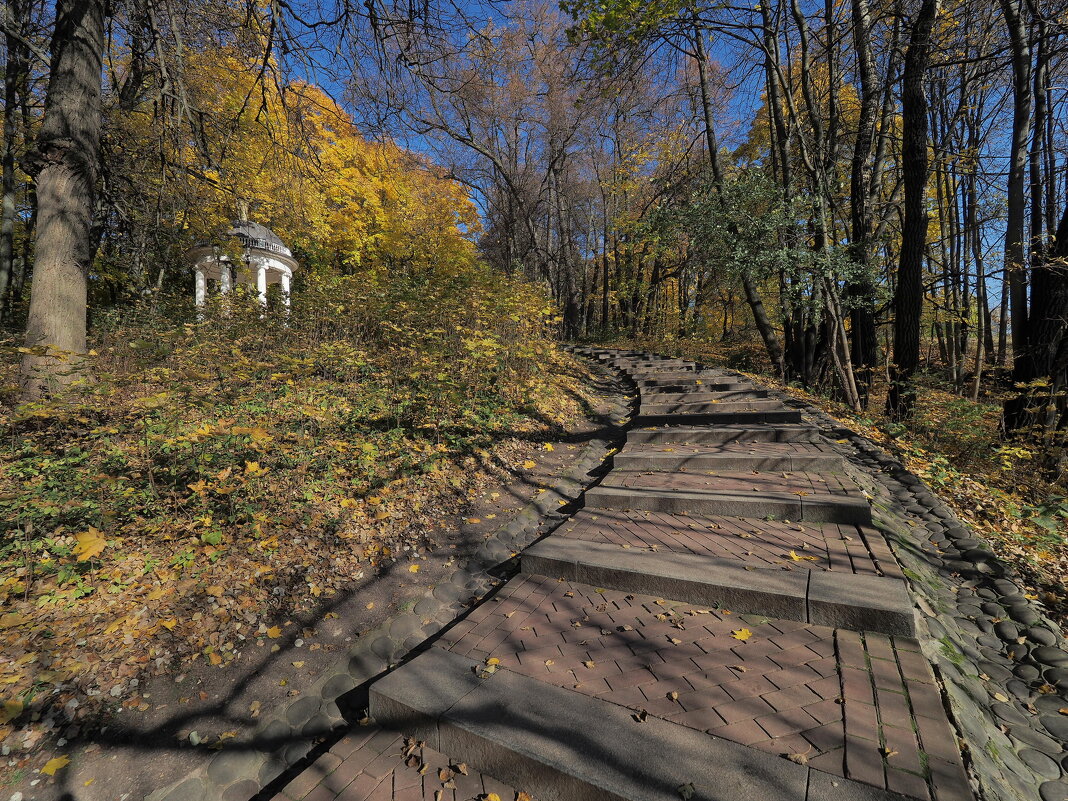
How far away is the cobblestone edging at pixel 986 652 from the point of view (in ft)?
6.18

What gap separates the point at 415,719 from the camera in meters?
2.22

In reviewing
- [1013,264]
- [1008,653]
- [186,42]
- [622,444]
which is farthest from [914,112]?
[186,42]

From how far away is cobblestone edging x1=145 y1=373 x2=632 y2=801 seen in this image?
2.23 metres

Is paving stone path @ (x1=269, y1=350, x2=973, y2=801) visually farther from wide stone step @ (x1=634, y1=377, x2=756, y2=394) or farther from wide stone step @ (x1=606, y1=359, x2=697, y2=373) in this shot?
wide stone step @ (x1=606, y1=359, x2=697, y2=373)

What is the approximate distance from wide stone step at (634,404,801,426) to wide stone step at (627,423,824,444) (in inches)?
5.7

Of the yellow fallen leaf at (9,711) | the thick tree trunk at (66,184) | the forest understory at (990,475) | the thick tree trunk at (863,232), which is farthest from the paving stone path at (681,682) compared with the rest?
the thick tree trunk at (863,232)

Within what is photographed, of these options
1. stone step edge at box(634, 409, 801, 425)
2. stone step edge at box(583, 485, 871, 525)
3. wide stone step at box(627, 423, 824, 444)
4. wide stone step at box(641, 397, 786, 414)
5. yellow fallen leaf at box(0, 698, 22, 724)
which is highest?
A: wide stone step at box(641, 397, 786, 414)

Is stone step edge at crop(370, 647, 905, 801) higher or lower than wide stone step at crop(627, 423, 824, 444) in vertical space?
lower

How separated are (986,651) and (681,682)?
192 centimetres

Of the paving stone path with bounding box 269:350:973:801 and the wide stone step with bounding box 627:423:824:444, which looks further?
the wide stone step with bounding box 627:423:824:444

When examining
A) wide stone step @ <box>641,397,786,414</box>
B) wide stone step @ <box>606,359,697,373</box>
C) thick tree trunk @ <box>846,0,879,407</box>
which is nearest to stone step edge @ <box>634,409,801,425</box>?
wide stone step @ <box>641,397,786,414</box>

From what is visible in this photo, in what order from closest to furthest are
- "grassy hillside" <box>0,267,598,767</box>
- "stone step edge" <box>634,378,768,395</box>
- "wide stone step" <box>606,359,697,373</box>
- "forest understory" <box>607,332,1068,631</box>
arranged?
"grassy hillside" <box>0,267,598,767</box> < "forest understory" <box>607,332,1068,631</box> < "stone step edge" <box>634,378,768,395</box> < "wide stone step" <box>606,359,697,373</box>

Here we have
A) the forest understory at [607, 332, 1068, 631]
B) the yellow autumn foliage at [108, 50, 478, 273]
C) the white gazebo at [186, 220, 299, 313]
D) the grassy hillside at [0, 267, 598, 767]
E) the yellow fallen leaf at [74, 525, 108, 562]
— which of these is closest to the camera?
the yellow fallen leaf at [74, 525, 108, 562]

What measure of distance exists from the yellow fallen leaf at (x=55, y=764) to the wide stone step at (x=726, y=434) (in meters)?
5.39
